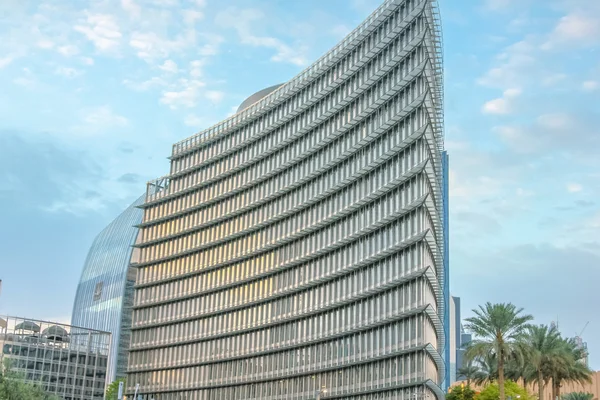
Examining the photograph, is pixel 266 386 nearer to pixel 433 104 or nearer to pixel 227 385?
pixel 227 385

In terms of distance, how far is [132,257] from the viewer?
195 m

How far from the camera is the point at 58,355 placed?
122188 millimetres

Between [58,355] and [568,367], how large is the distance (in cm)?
6653

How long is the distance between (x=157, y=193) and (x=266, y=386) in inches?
1639

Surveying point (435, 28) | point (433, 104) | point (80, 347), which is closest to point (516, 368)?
point (433, 104)

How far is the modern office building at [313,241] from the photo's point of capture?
95.9 metres

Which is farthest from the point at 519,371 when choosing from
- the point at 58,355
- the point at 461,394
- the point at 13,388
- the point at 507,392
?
the point at 58,355

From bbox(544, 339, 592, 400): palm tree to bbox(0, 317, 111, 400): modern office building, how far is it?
2469 inches

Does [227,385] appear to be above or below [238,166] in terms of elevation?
below

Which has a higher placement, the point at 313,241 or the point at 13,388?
the point at 313,241

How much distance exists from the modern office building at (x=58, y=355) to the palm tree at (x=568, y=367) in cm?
6272

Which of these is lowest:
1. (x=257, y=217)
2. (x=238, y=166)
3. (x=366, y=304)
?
(x=366, y=304)

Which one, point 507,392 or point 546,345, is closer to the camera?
point 546,345

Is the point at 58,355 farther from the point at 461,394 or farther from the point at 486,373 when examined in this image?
the point at 486,373
